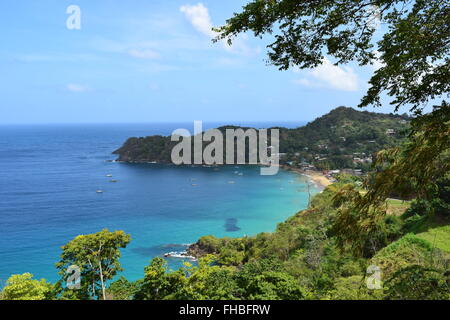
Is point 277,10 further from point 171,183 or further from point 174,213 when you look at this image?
point 171,183

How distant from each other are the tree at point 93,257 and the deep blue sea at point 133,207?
32.9 ft

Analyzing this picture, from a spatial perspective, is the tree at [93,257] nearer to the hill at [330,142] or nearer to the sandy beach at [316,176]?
the sandy beach at [316,176]

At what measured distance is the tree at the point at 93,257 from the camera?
9.37 meters

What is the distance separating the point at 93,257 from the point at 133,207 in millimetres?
24572

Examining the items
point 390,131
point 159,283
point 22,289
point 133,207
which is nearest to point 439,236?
point 159,283

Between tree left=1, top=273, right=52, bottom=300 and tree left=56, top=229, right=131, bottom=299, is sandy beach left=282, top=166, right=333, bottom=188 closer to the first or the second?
tree left=56, top=229, right=131, bottom=299

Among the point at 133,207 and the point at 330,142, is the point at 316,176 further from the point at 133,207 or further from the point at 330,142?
the point at 133,207

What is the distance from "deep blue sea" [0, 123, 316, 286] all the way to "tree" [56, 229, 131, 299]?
10.0 m

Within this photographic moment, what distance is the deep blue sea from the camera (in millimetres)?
22797

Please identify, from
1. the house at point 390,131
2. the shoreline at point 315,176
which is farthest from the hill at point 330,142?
the shoreline at point 315,176

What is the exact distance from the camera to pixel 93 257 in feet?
31.4

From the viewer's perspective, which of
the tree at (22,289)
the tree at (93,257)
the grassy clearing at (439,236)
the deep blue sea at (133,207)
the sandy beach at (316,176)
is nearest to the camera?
the tree at (22,289)
